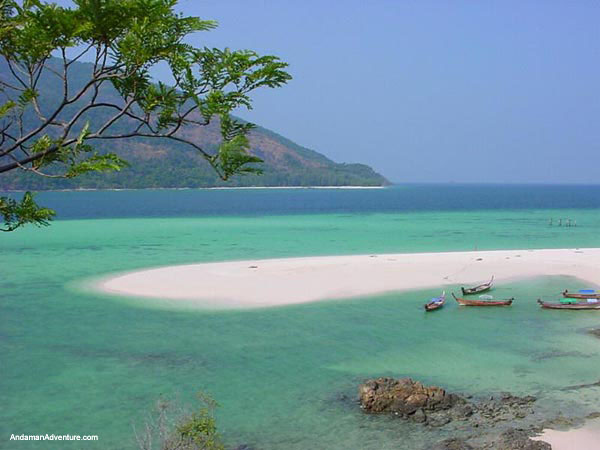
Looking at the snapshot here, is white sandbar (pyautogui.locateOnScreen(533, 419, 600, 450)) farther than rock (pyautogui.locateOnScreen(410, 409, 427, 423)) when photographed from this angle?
No

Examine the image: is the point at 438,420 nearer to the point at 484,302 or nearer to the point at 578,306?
the point at 484,302

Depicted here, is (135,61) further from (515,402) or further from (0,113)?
(515,402)

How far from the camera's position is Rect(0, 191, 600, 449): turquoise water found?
45.4 feet

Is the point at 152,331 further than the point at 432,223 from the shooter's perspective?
No

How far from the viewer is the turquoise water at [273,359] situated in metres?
13.9

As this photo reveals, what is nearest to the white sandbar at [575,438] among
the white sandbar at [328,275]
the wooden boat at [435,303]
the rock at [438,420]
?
the rock at [438,420]

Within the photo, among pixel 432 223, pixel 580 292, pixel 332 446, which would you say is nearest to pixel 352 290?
pixel 580 292

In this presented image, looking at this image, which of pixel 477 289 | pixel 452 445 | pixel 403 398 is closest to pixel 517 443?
pixel 452 445

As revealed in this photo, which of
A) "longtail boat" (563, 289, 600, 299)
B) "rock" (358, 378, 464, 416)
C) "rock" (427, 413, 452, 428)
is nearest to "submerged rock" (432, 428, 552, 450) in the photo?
"rock" (427, 413, 452, 428)

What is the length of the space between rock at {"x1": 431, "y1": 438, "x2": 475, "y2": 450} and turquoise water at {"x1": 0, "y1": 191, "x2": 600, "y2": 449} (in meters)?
0.40

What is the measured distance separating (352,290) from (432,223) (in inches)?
1808

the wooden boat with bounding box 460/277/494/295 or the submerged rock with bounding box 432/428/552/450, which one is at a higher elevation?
the wooden boat with bounding box 460/277/494/295

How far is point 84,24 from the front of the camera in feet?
14.9

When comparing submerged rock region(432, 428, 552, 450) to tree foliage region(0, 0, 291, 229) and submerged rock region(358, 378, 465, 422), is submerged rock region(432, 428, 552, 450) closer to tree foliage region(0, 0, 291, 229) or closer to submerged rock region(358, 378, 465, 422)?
submerged rock region(358, 378, 465, 422)
